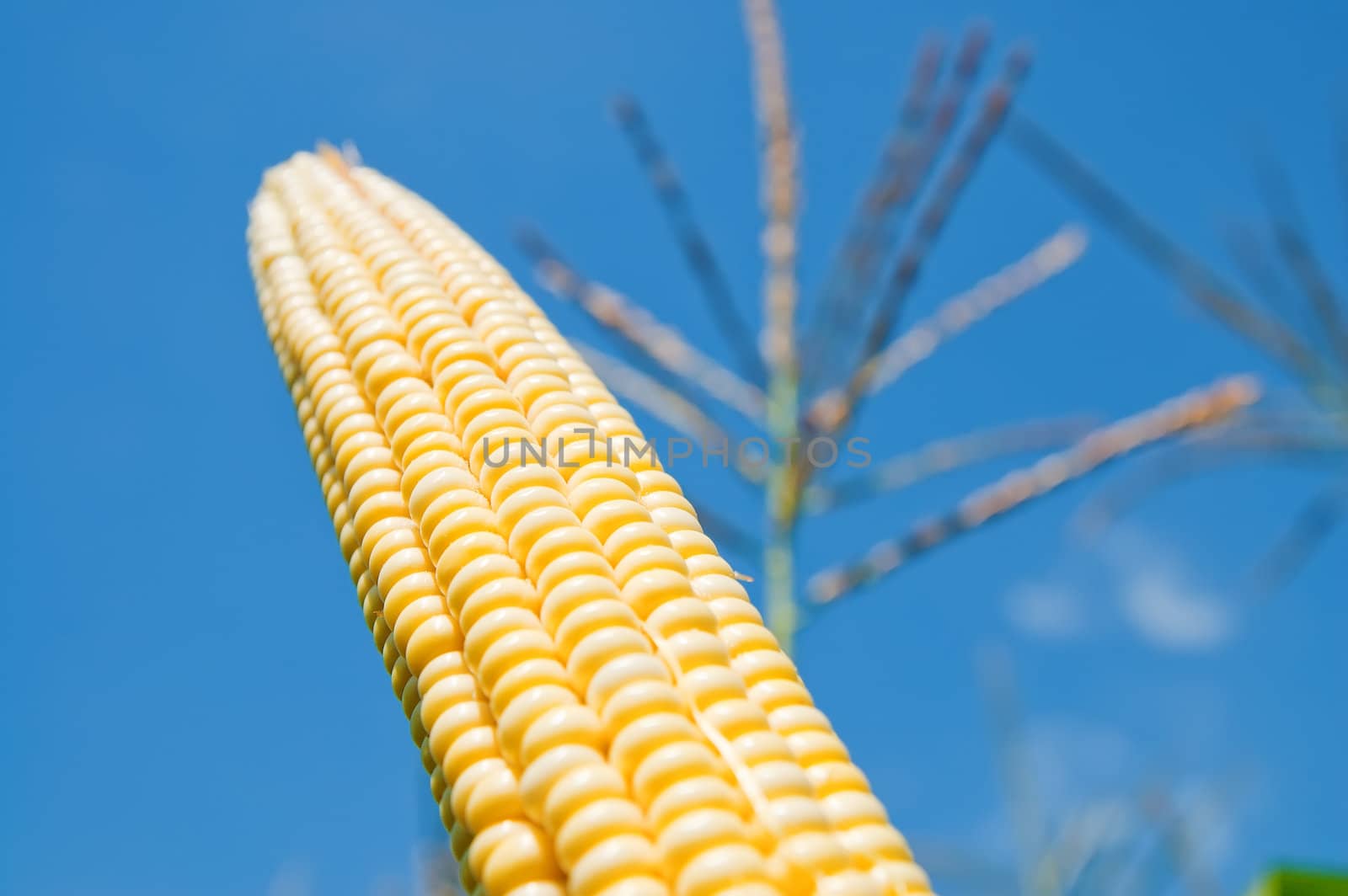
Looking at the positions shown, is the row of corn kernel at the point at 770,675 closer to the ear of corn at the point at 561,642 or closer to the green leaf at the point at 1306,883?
the ear of corn at the point at 561,642

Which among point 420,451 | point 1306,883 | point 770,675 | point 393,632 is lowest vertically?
point 1306,883

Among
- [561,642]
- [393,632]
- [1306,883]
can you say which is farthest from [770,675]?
[1306,883]

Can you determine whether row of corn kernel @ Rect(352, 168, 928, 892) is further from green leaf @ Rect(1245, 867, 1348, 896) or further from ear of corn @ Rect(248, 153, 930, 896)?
green leaf @ Rect(1245, 867, 1348, 896)

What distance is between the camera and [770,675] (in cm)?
101

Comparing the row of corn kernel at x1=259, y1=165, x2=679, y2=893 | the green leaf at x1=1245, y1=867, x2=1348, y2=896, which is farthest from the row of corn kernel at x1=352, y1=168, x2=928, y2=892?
the green leaf at x1=1245, y1=867, x2=1348, y2=896

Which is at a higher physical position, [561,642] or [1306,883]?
[561,642]

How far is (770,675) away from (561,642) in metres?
0.20

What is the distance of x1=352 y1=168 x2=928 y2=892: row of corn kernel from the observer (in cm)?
92

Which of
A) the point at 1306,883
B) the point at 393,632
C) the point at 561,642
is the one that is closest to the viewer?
the point at 561,642

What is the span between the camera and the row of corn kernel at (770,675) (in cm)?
92

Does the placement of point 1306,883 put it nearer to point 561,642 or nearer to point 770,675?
point 770,675

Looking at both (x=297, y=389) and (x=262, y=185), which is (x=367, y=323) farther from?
(x=262, y=185)

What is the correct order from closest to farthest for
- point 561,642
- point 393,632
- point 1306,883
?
point 561,642
point 393,632
point 1306,883

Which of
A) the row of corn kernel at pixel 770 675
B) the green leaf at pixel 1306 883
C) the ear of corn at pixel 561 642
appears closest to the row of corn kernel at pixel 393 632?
the ear of corn at pixel 561 642
